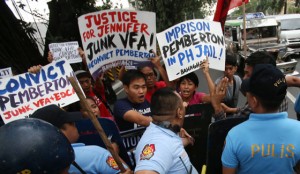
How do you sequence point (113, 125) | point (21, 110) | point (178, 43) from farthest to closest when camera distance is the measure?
point (178, 43), point (21, 110), point (113, 125)

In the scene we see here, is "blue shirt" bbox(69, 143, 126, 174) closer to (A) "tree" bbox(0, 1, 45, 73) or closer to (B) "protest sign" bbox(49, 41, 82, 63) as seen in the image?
(B) "protest sign" bbox(49, 41, 82, 63)

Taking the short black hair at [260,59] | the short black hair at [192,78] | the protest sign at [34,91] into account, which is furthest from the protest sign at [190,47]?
the protest sign at [34,91]

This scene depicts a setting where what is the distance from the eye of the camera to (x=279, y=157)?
1.79 metres

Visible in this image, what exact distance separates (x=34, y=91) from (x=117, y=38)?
105cm

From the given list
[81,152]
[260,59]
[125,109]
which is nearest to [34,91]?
[125,109]

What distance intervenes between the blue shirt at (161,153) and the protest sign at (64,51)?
9.35 feet

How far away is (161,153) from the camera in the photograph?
1690 millimetres

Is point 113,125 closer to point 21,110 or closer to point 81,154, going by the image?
point 81,154

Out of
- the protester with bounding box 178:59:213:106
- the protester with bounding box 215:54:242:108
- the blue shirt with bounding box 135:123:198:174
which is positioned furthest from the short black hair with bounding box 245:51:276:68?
the blue shirt with bounding box 135:123:198:174

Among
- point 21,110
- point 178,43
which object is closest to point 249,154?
point 178,43

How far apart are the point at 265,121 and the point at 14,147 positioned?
132 cm

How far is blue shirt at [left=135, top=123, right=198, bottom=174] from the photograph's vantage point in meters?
1.64

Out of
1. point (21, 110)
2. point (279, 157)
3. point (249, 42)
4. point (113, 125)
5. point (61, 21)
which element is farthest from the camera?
point (249, 42)

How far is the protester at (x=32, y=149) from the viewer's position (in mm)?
1206
